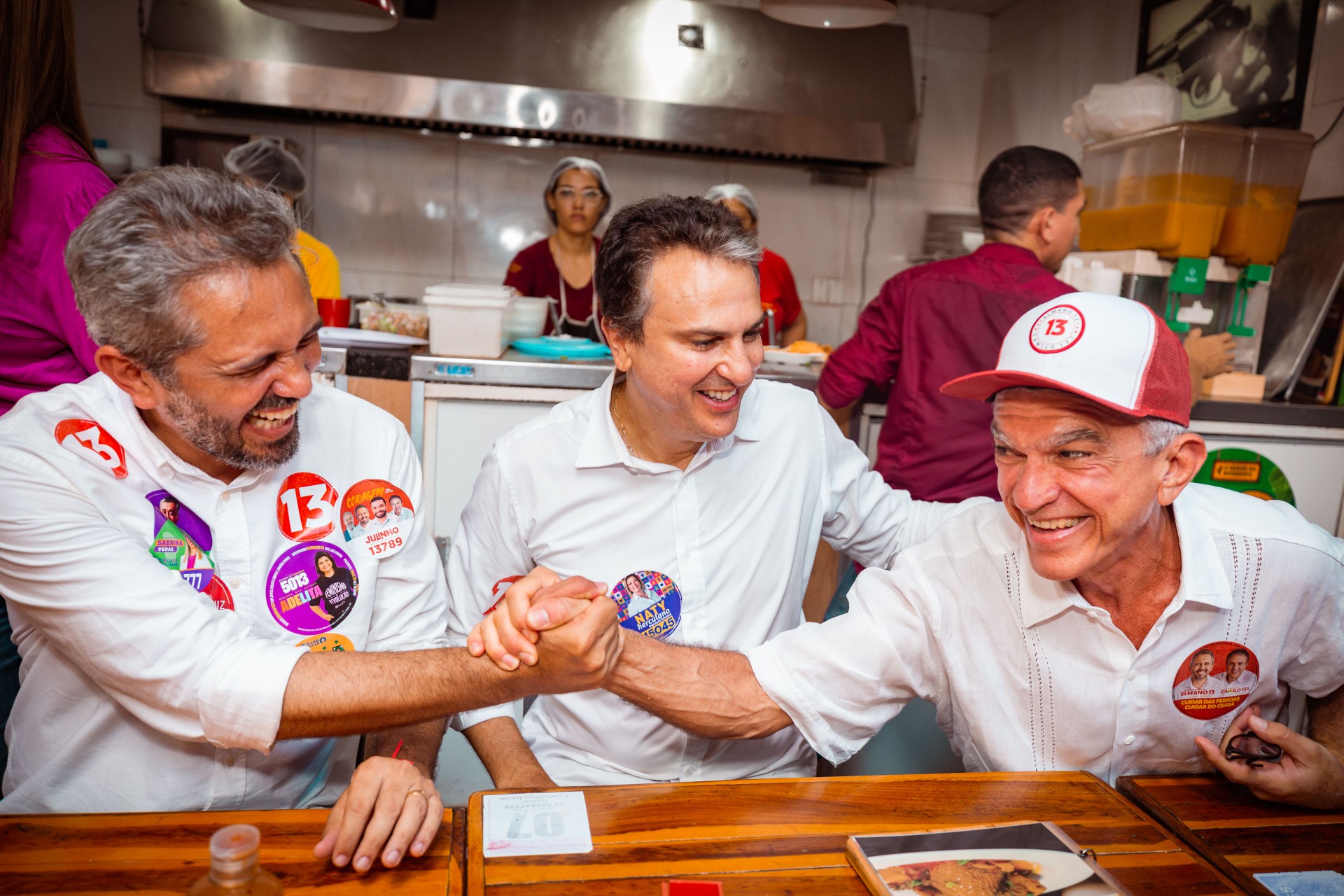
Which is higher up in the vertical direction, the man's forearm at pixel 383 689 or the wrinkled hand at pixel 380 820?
the man's forearm at pixel 383 689

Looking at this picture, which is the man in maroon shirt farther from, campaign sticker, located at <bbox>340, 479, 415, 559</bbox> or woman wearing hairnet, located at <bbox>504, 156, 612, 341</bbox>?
woman wearing hairnet, located at <bbox>504, 156, 612, 341</bbox>

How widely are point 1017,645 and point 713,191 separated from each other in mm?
3846

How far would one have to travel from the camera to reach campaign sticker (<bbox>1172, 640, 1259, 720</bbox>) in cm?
140

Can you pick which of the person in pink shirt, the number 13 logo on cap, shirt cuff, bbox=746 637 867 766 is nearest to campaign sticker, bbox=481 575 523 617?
shirt cuff, bbox=746 637 867 766

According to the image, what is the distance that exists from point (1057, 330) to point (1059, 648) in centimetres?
47

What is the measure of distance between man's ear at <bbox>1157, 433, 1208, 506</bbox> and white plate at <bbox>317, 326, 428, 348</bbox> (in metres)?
2.30

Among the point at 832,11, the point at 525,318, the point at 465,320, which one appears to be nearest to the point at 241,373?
the point at 465,320

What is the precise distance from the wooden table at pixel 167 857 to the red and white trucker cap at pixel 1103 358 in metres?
0.94

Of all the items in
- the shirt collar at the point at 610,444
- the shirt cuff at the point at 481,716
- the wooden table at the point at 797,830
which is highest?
the shirt collar at the point at 610,444

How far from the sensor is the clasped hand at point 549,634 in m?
1.34

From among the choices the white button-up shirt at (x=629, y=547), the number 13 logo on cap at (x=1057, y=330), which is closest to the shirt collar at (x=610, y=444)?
the white button-up shirt at (x=629, y=547)

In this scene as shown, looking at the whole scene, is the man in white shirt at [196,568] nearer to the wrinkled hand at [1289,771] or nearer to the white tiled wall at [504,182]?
the wrinkled hand at [1289,771]

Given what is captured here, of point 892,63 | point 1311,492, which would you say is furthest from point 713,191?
point 1311,492

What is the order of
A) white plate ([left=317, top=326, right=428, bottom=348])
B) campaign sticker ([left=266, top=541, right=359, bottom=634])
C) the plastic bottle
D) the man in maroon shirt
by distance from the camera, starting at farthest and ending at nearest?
1. white plate ([left=317, top=326, right=428, bottom=348])
2. the man in maroon shirt
3. campaign sticker ([left=266, top=541, right=359, bottom=634])
4. the plastic bottle
